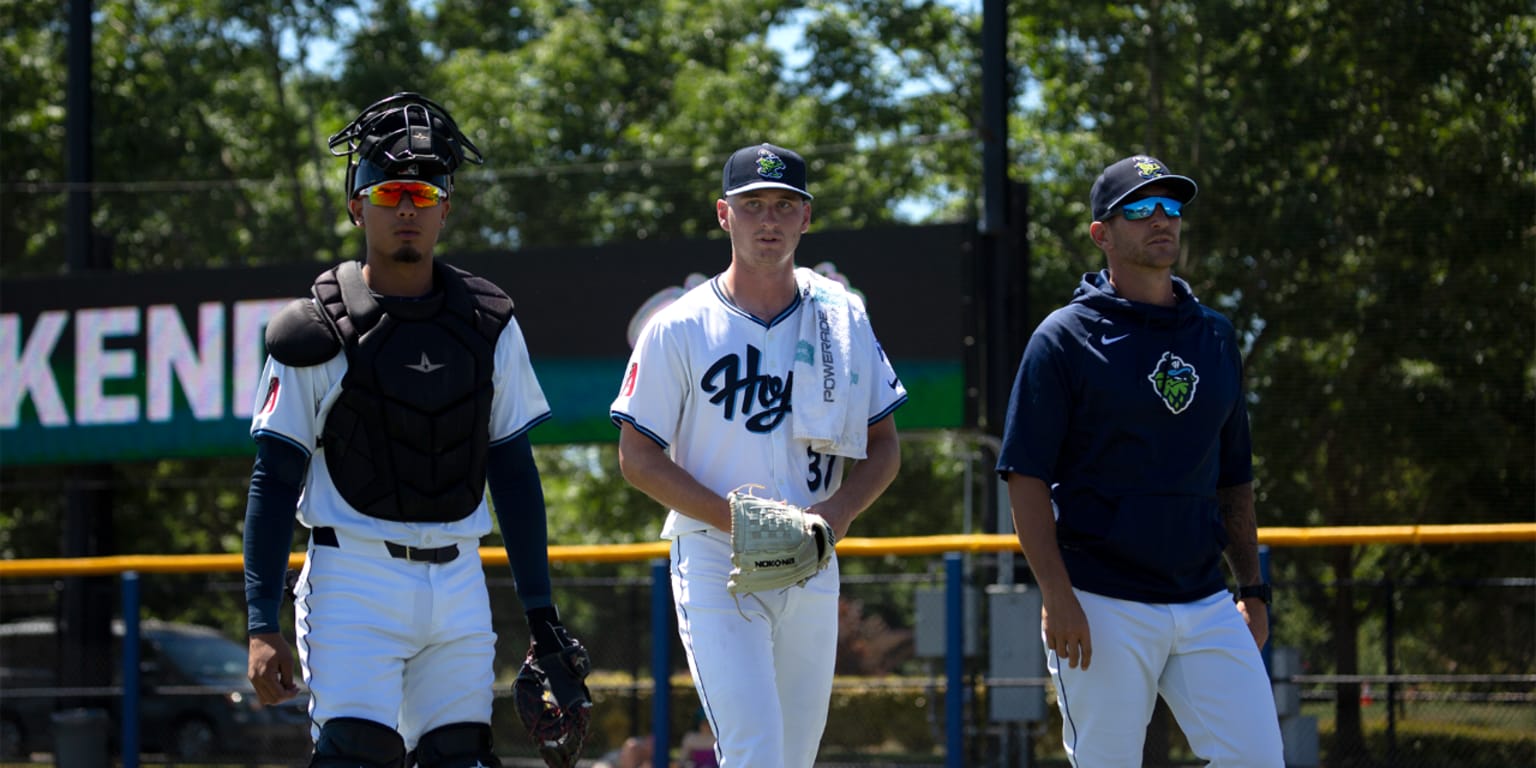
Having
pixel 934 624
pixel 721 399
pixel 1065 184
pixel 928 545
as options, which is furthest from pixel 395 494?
pixel 1065 184

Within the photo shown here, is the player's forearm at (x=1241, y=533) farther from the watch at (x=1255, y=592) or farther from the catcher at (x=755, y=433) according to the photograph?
the catcher at (x=755, y=433)

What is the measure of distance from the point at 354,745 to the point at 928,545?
4598mm

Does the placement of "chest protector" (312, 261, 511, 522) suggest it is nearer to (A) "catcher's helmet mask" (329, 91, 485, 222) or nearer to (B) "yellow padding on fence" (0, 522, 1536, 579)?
(A) "catcher's helmet mask" (329, 91, 485, 222)

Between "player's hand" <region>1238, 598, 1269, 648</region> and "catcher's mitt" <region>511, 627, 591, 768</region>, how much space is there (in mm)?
1819

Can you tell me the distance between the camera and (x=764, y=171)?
4.42 metres

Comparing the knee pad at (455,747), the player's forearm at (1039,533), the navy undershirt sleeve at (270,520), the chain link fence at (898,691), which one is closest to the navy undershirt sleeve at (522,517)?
the knee pad at (455,747)

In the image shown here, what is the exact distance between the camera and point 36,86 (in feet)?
55.8

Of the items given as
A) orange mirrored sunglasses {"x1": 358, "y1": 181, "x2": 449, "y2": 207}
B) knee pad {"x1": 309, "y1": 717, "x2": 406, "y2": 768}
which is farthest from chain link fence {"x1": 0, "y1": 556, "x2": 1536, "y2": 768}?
orange mirrored sunglasses {"x1": 358, "y1": 181, "x2": 449, "y2": 207}

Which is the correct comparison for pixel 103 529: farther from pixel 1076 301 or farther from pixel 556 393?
pixel 1076 301

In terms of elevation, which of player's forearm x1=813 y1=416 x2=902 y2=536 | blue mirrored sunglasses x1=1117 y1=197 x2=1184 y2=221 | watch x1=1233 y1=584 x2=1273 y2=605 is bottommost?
watch x1=1233 y1=584 x2=1273 y2=605

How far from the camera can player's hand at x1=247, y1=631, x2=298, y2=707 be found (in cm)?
374

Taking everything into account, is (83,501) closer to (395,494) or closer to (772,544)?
(395,494)

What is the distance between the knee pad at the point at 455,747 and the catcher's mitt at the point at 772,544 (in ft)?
2.46

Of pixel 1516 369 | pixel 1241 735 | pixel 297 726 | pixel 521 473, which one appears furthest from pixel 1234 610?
pixel 297 726
